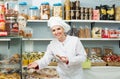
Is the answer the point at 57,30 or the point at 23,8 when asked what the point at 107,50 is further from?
the point at 57,30

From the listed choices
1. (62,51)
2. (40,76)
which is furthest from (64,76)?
(40,76)

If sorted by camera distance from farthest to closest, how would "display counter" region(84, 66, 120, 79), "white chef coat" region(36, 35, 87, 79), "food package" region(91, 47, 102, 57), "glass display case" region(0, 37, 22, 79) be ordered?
1. "food package" region(91, 47, 102, 57)
2. "display counter" region(84, 66, 120, 79)
3. "white chef coat" region(36, 35, 87, 79)
4. "glass display case" region(0, 37, 22, 79)

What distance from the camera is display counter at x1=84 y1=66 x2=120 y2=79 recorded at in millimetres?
4059

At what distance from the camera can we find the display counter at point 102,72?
4.06 meters

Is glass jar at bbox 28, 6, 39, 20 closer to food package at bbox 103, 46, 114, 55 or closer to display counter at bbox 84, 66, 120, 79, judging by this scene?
display counter at bbox 84, 66, 120, 79

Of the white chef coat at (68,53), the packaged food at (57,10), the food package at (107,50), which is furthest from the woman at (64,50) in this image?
the food package at (107,50)

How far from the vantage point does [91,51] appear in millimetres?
4406

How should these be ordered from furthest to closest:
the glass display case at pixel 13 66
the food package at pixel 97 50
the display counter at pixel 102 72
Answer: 1. the food package at pixel 97 50
2. the display counter at pixel 102 72
3. the glass display case at pixel 13 66

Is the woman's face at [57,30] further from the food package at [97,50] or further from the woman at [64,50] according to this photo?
the food package at [97,50]

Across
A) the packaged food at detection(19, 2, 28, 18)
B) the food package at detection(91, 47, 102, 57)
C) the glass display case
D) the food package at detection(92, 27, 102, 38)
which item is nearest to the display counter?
the food package at detection(91, 47, 102, 57)

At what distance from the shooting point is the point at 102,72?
409 centimetres

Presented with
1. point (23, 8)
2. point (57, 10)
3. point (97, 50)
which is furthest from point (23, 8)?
point (97, 50)

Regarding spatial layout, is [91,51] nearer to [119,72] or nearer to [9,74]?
[119,72]

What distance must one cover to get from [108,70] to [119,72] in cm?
19
